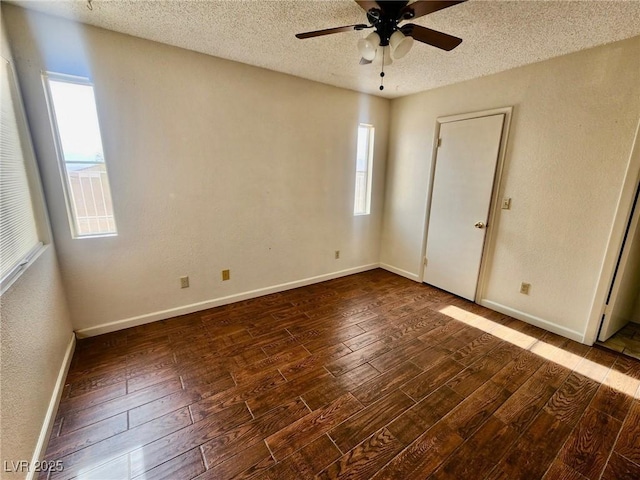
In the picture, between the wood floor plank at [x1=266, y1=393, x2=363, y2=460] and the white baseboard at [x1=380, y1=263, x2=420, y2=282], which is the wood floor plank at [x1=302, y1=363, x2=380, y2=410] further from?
the white baseboard at [x1=380, y1=263, x2=420, y2=282]

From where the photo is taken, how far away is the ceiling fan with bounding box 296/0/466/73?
1.45 metres

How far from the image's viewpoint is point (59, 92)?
202 centimetres

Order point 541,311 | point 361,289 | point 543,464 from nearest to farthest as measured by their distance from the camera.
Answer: point 543,464 < point 541,311 < point 361,289

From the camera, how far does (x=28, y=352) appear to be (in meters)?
1.42

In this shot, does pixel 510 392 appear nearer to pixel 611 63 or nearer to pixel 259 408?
pixel 259 408

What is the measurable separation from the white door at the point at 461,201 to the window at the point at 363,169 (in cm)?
88

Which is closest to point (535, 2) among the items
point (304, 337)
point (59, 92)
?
point (304, 337)

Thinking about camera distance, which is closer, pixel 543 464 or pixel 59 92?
A: pixel 543 464

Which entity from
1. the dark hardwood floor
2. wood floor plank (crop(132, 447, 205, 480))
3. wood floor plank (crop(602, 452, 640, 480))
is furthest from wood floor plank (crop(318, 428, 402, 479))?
wood floor plank (crop(602, 452, 640, 480))

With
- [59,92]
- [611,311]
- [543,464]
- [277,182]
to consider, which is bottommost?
[543,464]

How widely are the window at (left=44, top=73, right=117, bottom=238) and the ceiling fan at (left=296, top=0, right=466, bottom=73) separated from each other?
174 cm

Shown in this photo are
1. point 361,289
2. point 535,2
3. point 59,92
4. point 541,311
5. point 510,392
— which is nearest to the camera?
point 535,2

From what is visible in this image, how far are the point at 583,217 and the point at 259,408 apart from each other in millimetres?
2899

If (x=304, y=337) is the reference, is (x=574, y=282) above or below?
above
